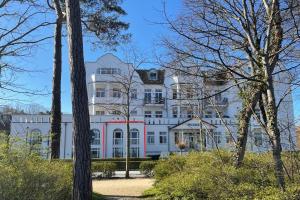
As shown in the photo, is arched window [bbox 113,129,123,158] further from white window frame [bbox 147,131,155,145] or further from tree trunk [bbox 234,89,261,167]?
tree trunk [bbox 234,89,261,167]

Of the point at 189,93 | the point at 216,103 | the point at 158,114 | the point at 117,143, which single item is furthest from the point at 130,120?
the point at 189,93

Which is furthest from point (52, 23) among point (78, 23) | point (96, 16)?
point (78, 23)

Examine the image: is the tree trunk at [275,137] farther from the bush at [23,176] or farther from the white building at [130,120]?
the white building at [130,120]

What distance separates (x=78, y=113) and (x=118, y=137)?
125 feet

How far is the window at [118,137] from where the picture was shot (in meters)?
45.8

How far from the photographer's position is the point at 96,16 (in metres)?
17.3

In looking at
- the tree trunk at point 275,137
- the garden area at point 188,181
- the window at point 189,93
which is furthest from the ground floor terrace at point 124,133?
the tree trunk at point 275,137

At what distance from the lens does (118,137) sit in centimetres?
4600

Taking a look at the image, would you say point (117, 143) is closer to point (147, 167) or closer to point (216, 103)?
point (147, 167)

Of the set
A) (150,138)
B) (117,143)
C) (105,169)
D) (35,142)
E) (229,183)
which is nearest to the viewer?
(229,183)

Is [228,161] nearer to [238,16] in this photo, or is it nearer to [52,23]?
[238,16]

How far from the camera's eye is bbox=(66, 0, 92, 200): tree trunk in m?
7.82

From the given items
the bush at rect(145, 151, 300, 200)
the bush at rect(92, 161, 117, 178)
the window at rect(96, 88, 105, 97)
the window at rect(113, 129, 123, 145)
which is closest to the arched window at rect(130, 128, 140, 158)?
the window at rect(113, 129, 123, 145)

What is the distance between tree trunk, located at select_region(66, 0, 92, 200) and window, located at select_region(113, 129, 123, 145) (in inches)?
1478
